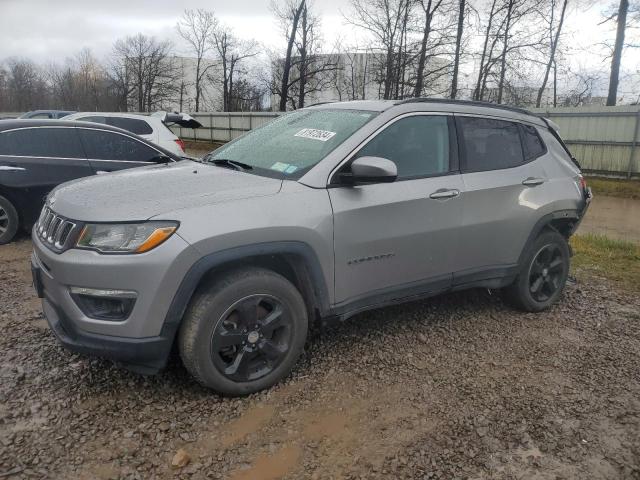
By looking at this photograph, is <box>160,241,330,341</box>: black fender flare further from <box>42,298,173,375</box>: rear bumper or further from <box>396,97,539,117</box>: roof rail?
<box>396,97,539,117</box>: roof rail

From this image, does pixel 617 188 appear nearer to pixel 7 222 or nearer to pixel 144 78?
pixel 7 222

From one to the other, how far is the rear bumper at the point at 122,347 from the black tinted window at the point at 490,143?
8.37ft

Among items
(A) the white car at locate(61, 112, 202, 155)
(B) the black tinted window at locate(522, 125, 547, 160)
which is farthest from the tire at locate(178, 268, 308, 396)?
(A) the white car at locate(61, 112, 202, 155)

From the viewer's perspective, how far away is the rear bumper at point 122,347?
269 cm

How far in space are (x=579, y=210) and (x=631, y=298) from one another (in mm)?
1221

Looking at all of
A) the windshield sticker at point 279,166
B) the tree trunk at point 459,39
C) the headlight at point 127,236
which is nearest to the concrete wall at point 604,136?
the tree trunk at point 459,39

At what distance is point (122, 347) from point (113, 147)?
503cm

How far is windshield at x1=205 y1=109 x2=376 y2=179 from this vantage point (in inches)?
132

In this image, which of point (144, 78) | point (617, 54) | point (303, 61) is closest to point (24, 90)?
point (144, 78)

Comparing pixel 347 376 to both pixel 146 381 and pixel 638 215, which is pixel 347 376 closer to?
pixel 146 381

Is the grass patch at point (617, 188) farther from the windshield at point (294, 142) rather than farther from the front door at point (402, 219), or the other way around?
the windshield at point (294, 142)

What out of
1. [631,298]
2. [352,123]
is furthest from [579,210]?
[352,123]

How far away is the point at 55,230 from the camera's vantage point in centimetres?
292

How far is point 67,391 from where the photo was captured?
3.02 metres
